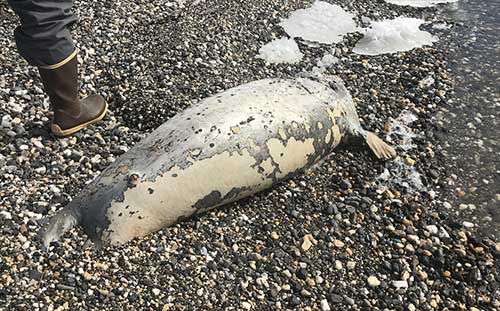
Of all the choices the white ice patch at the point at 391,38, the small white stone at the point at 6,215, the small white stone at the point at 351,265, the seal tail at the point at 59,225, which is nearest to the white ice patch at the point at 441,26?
the white ice patch at the point at 391,38

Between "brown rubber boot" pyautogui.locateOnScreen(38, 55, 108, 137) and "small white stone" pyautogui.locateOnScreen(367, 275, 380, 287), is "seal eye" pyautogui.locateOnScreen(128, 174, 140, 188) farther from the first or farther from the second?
"small white stone" pyautogui.locateOnScreen(367, 275, 380, 287)

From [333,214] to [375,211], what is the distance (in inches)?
10.9

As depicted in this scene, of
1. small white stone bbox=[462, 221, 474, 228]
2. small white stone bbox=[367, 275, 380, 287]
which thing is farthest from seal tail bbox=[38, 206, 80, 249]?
small white stone bbox=[462, 221, 474, 228]

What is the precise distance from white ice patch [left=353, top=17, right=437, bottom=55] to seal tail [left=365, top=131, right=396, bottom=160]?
1361 mm

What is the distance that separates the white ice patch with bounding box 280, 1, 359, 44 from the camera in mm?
5250

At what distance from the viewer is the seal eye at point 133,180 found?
3.04 metres

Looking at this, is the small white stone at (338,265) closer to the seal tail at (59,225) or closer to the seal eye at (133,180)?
the seal eye at (133,180)

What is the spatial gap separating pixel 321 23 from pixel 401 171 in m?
2.07

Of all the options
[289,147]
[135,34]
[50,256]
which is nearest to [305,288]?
[289,147]

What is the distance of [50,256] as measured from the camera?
2.89 metres

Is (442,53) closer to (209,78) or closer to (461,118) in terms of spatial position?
(461,118)

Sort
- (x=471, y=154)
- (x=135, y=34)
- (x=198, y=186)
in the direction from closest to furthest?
(x=198, y=186), (x=471, y=154), (x=135, y=34)

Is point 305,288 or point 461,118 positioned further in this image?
point 461,118

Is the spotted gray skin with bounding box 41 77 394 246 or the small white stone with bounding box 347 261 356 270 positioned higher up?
the spotted gray skin with bounding box 41 77 394 246
